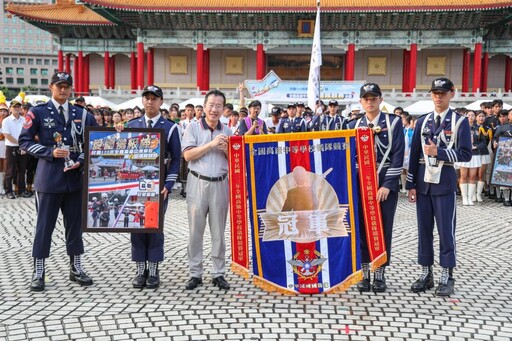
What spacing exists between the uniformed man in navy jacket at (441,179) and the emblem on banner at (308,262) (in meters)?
0.93

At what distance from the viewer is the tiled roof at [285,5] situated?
75.9 feet

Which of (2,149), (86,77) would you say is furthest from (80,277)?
(86,77)

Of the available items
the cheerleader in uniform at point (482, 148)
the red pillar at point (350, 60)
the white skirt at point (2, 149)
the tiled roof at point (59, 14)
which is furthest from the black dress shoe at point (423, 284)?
the tiled roof at point (59, 14)

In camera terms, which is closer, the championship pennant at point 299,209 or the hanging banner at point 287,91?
the championship pennant at point 299,209

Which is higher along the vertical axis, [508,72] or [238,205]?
[508,72]

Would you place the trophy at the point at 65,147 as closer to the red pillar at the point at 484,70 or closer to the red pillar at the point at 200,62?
the red pillar at the point at 200,62

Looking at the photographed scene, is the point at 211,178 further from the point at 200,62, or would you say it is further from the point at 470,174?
the point at 200,62

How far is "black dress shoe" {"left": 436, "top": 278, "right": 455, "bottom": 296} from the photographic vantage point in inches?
180

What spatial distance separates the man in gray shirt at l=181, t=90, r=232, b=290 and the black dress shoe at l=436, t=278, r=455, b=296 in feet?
6.11

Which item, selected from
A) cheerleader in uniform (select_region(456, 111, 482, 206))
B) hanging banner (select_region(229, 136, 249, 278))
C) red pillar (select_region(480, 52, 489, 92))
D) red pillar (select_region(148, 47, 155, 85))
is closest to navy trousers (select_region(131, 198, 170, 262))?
hanging banner (select_region(229, 136, 249, 278))

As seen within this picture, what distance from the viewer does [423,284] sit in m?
4.71

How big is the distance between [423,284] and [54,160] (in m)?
3.46

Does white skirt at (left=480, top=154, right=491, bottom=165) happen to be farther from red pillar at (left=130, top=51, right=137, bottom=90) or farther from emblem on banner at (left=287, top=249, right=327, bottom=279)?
red pillar at (left=130, top=51, right=137, bottom=90)

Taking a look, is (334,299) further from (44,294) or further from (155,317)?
(44,294)
